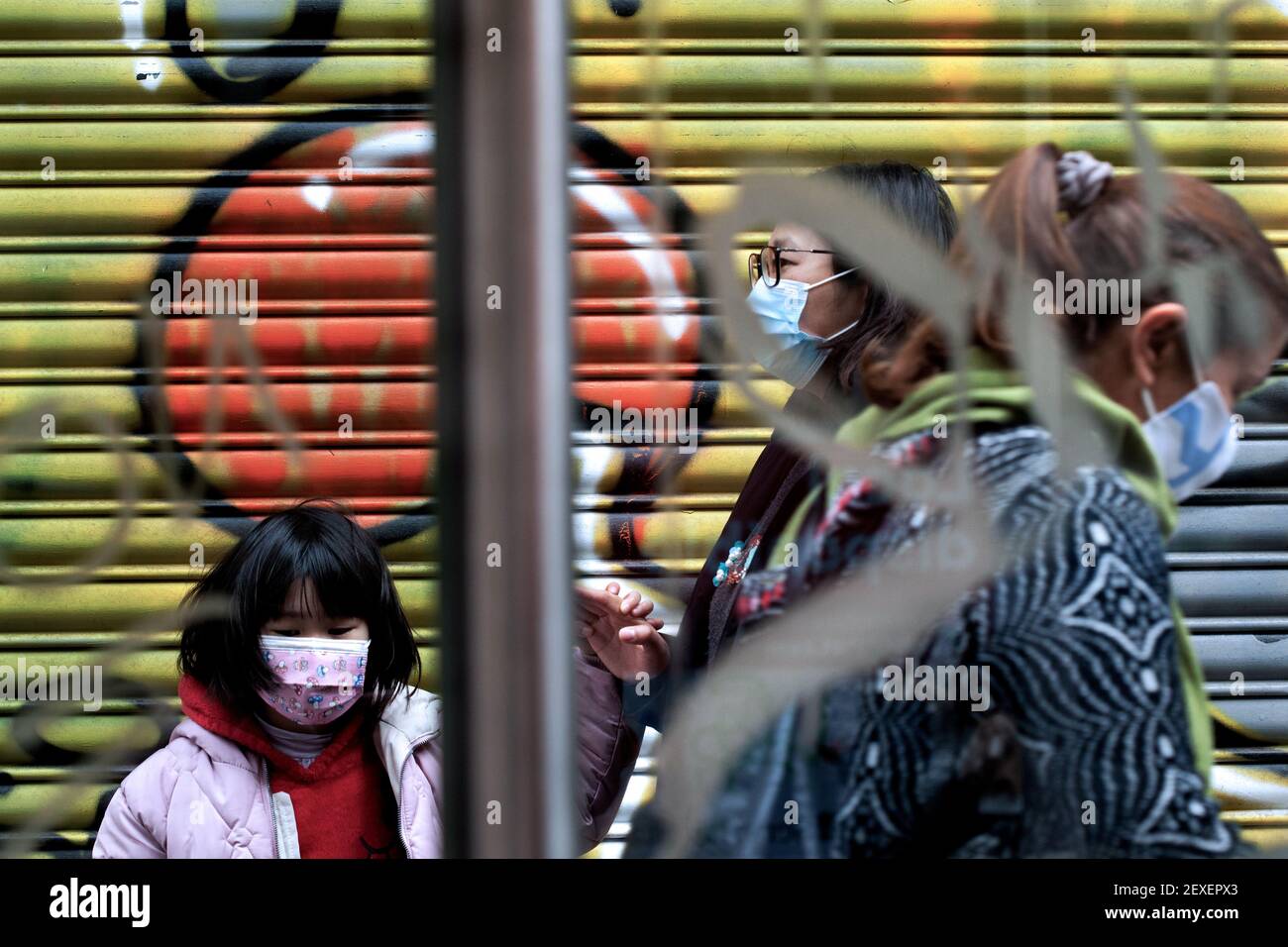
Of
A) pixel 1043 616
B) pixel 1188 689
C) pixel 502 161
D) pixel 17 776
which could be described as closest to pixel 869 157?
pixel 502 161

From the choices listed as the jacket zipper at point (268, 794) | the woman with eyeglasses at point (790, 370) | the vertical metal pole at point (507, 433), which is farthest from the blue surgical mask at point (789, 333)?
the jacket zipper at point (268, 794)

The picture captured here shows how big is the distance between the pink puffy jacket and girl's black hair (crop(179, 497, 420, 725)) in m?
0.07

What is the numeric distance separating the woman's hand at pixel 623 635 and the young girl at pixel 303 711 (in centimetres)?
5

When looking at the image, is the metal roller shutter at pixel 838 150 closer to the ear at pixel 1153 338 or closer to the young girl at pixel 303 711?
the ear at pixel 1153 338

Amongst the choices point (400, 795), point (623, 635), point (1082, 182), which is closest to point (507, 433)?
point (623, 635)

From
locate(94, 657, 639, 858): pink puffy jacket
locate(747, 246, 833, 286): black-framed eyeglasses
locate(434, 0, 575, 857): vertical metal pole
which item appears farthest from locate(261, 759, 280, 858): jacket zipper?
locate(747, 246, 833, 286): black-framed eyeglasses

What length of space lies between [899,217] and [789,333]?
9.8 inches

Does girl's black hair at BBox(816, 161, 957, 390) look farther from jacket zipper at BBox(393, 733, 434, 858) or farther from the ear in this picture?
jacket zipper at BBox(393, 733, 434, 858)

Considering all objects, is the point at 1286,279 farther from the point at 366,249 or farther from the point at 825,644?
the point at 366,249

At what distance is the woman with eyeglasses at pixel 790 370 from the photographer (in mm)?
2076

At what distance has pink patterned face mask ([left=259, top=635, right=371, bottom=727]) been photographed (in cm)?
212

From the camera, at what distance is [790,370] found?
6.88ft

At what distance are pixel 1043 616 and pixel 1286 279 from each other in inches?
27.1

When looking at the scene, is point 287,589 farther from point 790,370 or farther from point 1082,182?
point 1082,182
